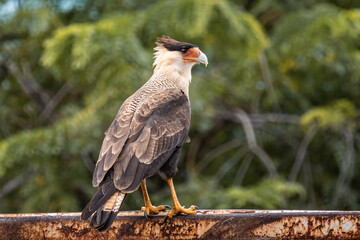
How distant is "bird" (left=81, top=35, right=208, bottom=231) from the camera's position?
129 inches

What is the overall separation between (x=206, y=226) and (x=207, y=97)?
385 centimetres

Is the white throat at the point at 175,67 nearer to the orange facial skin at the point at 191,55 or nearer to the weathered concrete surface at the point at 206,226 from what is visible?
the orange facial skin at the point at 191,55

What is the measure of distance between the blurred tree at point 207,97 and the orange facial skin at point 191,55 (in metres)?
1.22

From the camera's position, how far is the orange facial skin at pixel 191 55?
15.0 ft

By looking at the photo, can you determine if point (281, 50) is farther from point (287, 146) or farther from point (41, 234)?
point (41, 234)

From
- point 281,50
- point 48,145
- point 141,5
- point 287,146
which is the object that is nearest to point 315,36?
point 281,50

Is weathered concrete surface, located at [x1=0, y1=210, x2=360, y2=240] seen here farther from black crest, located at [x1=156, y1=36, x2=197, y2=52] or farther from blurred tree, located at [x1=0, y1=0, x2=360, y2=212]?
blurred tree, located at [x1=0, y1=0, x2=360, y2=212]

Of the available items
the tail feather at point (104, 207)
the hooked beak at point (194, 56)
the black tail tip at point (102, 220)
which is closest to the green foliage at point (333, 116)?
the hooked beak at point (194, 56)

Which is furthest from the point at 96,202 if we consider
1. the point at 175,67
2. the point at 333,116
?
the point at 333,116

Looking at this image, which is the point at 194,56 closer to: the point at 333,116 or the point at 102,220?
the point at 102,220

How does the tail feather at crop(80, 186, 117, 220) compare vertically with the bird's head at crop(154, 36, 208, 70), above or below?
below

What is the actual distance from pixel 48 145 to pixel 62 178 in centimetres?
53

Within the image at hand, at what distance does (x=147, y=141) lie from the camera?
3693 millimetres

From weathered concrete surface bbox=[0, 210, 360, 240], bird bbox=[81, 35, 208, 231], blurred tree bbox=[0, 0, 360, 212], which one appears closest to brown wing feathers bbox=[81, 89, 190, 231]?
bird bbox=[81, 35, 208, 231]
